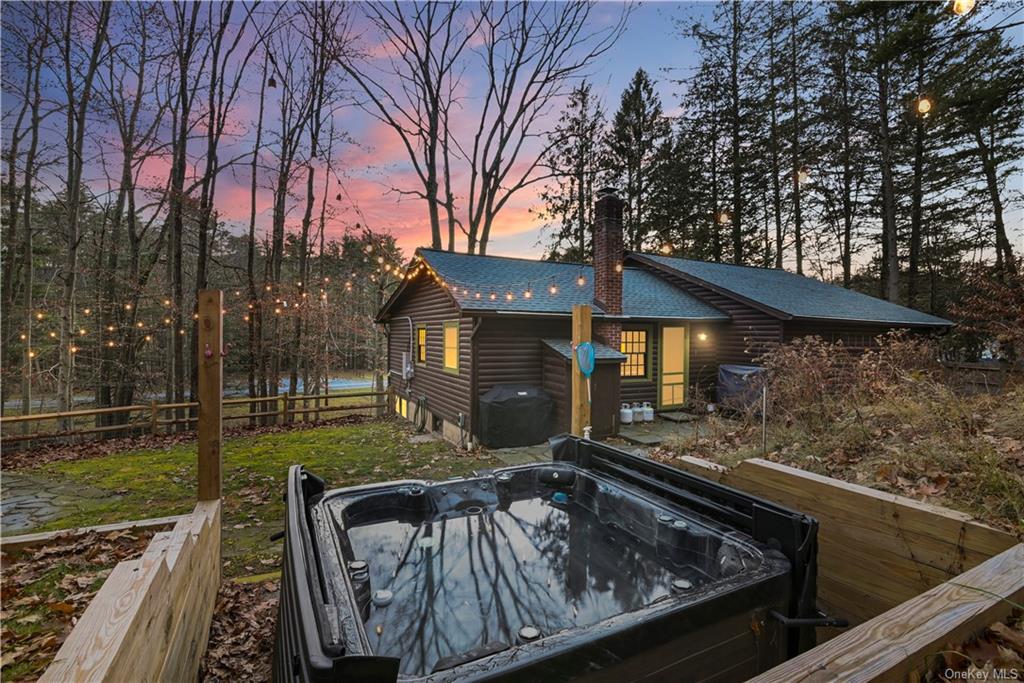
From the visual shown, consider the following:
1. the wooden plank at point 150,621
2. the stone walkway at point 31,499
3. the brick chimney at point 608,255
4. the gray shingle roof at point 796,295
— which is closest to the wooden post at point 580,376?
the brick chimney at point 608,255

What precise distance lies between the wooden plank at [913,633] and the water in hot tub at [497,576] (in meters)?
1.00

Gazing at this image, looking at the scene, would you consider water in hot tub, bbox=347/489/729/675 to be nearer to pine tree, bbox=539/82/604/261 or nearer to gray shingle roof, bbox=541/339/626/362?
gray shingle roof, bbox=541/339/626/362

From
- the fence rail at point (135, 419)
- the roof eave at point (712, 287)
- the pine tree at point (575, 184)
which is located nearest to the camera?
the fence rail at point (135, 419)

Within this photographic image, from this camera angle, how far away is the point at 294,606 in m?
1.51

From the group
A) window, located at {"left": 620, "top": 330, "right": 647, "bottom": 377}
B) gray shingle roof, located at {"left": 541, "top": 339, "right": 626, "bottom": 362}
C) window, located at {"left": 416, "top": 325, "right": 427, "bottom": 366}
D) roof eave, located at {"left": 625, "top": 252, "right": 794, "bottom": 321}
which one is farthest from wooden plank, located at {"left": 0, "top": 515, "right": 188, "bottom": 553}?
roof eave, located at {"left": 625, "top": 252, "right": 794, "bottom": 321}

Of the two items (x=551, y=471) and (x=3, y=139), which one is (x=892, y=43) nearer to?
(x=551, y=471)

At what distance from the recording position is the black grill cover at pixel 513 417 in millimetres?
8906

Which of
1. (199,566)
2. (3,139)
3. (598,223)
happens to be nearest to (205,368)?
(199,566)

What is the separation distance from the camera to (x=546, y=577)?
269 centimetres

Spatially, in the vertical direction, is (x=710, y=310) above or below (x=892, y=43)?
below

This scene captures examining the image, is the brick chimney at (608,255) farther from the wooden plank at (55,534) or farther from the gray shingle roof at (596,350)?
the wooden plank at (55,534)

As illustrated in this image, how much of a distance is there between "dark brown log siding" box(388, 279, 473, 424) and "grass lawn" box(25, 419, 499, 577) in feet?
3.38

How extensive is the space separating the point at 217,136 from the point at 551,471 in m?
13.2

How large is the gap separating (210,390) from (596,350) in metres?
6.82
